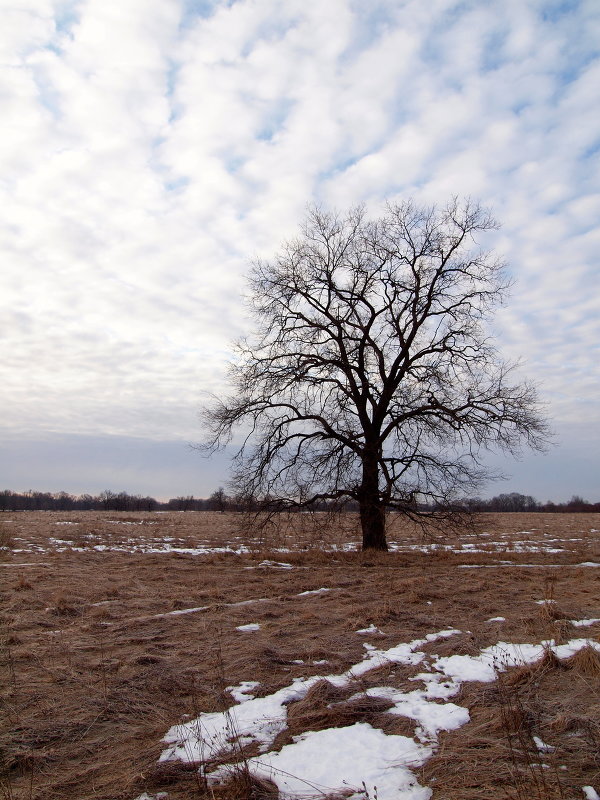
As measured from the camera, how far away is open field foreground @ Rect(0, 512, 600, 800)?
307 cm

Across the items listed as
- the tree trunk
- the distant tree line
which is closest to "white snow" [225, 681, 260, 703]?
the tree trunk

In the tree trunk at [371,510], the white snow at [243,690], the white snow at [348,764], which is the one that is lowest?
the white snow at [348,764]

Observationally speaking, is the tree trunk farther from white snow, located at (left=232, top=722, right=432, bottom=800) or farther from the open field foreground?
white snow, located at (left=232, top=722, right=432, bottom=800)

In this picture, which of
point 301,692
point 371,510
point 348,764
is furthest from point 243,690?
point 371,510

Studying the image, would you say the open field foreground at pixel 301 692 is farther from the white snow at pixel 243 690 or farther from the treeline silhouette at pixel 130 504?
the treeline silhouette at pixel 130 504

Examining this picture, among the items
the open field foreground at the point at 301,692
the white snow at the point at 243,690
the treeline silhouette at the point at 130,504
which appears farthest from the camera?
the treeline silhouette at the point at 130,504

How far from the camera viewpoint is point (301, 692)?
171 inches

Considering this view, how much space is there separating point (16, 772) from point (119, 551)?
12.9 metres

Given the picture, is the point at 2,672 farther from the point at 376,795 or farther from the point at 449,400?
the point at 449,400

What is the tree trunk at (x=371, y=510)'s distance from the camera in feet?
47.9

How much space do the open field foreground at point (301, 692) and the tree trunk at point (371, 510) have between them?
552cm

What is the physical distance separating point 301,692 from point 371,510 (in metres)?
10.9

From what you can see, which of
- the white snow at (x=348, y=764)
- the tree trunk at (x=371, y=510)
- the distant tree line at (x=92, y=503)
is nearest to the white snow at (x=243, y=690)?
the white snow at (x=348, y=764)

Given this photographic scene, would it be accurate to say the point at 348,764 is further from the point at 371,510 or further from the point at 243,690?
the point at 371,510
